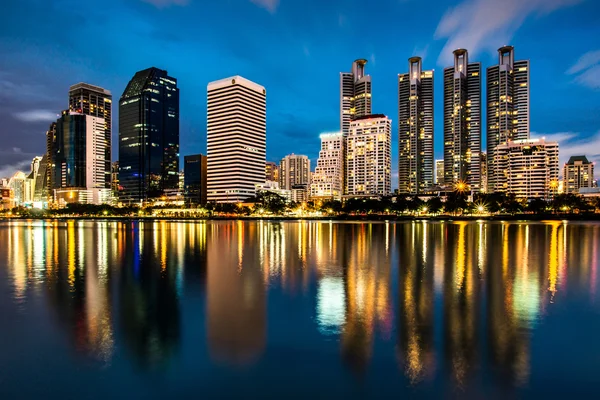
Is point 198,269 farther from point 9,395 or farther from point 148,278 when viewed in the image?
point 9,395

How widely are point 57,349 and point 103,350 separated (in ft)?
5.73

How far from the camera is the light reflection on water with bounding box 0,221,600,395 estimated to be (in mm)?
12172

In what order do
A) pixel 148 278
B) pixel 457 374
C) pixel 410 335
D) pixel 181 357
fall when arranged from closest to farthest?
pixel 457 374 → pixel 181 357 → pixel 410 335 → pixel 148 278

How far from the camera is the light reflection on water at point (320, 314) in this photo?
39.9 ft

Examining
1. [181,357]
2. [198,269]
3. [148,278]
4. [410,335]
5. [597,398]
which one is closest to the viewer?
[597,398]

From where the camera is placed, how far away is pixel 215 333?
49.9 feet

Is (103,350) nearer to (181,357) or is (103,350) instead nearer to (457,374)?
(181,357)

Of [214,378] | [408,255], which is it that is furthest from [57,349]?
[408,255]

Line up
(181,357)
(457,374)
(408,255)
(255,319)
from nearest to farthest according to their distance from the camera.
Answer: (457,374) → (181,357) → (255,319) → (408,255)

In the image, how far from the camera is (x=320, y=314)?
17.6 m

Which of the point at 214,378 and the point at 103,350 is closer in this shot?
the point at 214,378

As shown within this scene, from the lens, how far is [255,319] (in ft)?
56.0

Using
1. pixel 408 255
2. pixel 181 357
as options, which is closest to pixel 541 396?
pixel 181 357

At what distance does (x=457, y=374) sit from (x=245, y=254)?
31374 mm
